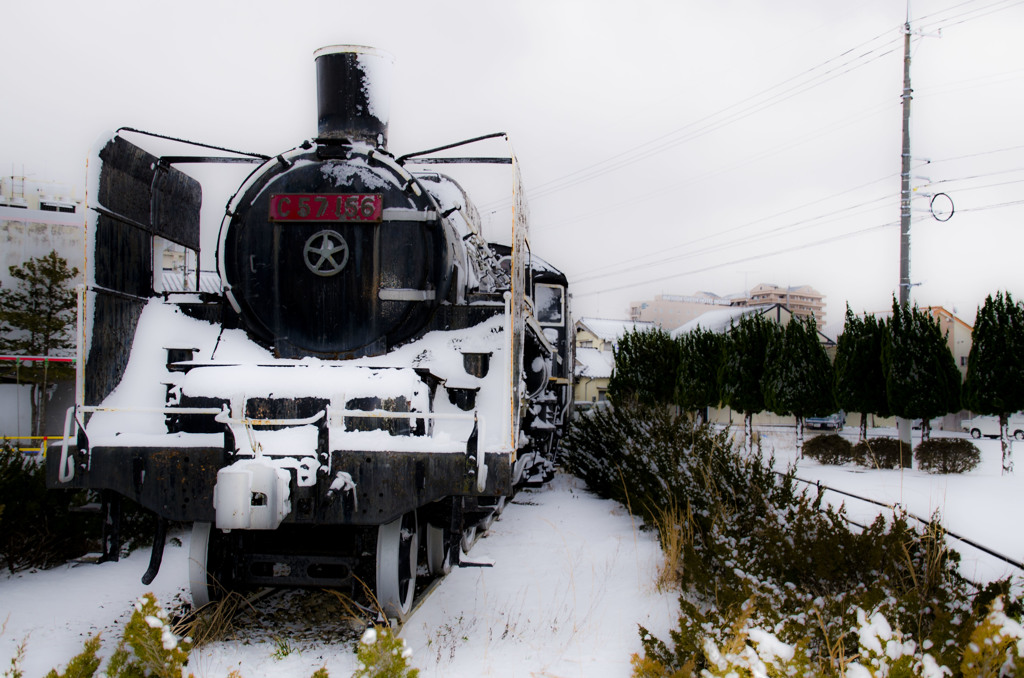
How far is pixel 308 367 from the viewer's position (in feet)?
13.8

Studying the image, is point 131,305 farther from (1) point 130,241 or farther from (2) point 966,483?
(2) point 966,483

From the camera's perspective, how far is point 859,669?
2697mm

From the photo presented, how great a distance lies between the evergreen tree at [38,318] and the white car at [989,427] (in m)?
31.3

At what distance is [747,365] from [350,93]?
14948mm

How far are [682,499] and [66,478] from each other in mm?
4870

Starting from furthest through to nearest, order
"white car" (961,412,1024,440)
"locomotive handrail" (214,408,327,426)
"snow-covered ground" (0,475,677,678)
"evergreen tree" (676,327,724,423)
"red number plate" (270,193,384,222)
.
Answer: "white car" (961,412,1024,440), "evergreen tree" (676,327,724,423), "red number plate" (270,193,384,222), "snow-covered ground" (0,475,677,678), "locomotive handrail" (214,408,327,426)

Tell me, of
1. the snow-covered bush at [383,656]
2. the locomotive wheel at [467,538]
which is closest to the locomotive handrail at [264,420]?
the snow-covered bush at [383,656]

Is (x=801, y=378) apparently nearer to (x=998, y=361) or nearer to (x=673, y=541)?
(x=998, y=361)

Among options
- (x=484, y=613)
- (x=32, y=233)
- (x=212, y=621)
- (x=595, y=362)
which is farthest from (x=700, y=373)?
(x=595, y=362)

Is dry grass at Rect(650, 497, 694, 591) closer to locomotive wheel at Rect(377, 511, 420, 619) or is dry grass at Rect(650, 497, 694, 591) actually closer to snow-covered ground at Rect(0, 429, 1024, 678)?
snow-covered ground at Rect(0, 429, 1024, 678)

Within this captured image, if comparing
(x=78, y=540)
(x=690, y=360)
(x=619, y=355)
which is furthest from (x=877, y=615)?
(x=619, y=355)

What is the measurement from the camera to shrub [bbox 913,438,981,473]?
12812 mm

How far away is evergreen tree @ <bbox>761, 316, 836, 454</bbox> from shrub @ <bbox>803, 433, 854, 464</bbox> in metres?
0.74

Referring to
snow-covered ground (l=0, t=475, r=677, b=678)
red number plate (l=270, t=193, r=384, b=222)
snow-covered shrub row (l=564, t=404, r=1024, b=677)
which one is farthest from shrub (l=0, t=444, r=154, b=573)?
snow-covered shrub row (l=564, t=404, r=1024, b=677)
